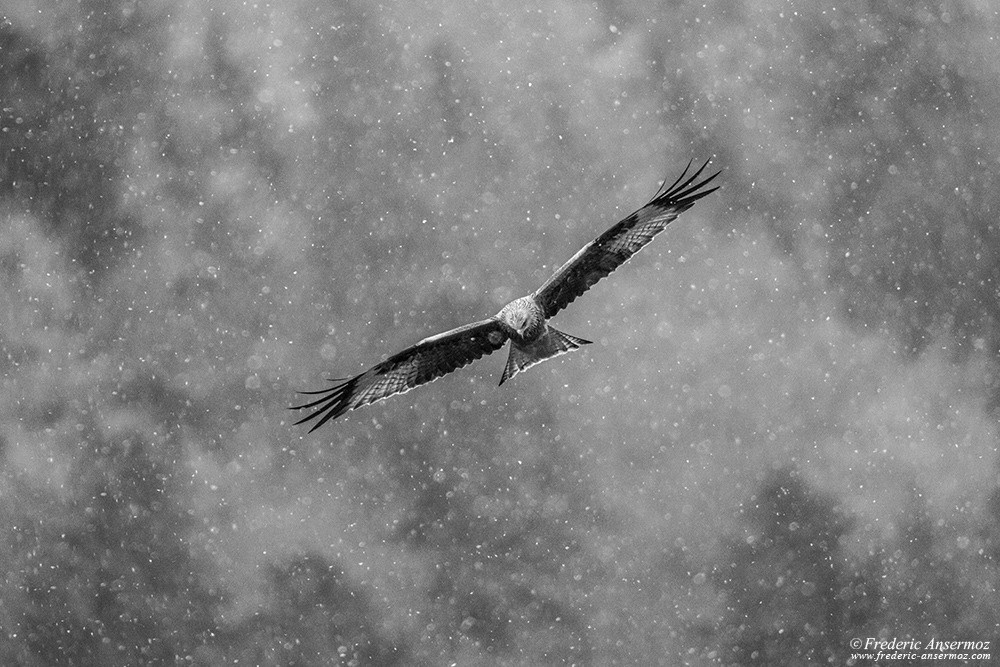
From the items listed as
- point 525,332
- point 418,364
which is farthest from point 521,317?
point 418,364

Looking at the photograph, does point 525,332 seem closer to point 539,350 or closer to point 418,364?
point 539,350

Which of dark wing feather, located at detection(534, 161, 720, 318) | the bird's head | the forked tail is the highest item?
dark wing feather, located at detection(534, 161, 720, 318)

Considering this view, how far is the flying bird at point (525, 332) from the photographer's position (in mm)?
11438

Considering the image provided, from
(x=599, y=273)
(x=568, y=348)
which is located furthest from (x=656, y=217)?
(x=568, y=348)

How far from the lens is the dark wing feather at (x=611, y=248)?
38.6 ft

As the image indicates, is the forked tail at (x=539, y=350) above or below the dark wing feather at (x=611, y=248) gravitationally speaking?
below

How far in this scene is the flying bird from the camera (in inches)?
450

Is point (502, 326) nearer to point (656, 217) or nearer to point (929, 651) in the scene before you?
point (656, 217)

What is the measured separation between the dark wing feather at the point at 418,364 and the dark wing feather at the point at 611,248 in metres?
0.78

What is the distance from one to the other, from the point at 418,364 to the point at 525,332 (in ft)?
4.86

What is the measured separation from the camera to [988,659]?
92.1 feet

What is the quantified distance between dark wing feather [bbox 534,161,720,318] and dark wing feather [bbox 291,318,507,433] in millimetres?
777

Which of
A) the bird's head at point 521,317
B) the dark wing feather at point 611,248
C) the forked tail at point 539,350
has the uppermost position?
the dark wing feather at point 611,248

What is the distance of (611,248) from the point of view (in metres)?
12.1
